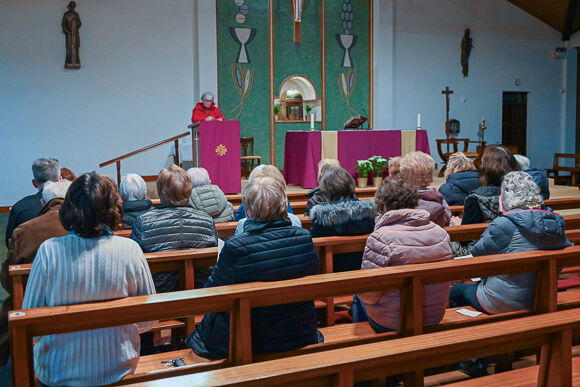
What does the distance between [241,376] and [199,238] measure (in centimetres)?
155

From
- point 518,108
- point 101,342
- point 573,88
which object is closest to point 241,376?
point 101,342

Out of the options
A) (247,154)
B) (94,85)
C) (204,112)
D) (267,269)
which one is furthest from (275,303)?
(247,154)

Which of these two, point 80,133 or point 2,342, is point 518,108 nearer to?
point 80,133

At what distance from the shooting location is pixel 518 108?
13.5 m

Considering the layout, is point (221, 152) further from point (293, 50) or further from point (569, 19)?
point (569, 19)

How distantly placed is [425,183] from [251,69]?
7.56 metres

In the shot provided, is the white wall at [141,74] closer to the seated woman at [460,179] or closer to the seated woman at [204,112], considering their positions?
the seated woman at [204,112]

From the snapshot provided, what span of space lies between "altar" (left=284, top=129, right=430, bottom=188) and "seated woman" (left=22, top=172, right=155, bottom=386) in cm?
551

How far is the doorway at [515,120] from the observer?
13323 mm

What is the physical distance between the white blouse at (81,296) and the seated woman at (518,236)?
165cm

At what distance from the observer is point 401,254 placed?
2408 millimetres

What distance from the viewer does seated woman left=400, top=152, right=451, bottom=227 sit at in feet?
11.4

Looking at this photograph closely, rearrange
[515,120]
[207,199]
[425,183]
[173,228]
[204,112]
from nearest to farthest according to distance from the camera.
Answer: [173,228]
[425,183]
[207,199]
[204,112]
[515,120]

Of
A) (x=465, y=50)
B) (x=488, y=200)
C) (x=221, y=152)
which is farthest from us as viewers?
(x=465, y=50)
